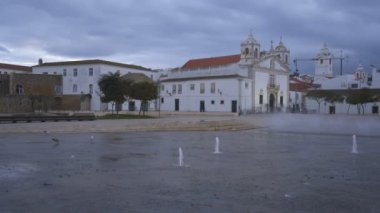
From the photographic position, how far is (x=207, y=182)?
9469mm

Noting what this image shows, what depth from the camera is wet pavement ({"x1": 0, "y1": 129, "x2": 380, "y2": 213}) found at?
7375mm

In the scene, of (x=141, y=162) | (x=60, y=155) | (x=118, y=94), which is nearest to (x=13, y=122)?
(x=118, y=94)

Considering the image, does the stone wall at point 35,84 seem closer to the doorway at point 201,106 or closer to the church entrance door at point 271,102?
the doorway at point 201,106

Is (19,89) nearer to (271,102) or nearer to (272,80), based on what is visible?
(272,80)

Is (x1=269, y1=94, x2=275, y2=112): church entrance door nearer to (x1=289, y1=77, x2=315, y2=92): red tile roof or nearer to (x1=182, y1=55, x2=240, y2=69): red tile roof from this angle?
(x1=182, y1=55, x2=240, y2=69): red tile roof

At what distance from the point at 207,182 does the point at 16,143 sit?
1117 cm

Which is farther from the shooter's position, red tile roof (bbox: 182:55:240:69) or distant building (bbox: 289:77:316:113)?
distant building (bbox: 289:77:316:113)

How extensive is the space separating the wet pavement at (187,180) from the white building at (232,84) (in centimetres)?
4780

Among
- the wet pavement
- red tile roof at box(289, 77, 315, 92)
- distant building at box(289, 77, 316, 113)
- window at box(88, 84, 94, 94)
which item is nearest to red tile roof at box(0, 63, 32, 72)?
window at box(88, 84, 94, 94)

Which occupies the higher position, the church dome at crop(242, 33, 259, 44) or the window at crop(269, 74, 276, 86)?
the church dome at crop(242, 33, 259, 44)

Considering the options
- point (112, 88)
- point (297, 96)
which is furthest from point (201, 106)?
point (112, 88)

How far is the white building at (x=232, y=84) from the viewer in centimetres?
6375

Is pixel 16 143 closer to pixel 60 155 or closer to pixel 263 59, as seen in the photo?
pixel 60 155

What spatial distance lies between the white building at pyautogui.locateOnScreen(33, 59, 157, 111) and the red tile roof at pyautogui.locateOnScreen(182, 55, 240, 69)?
1180 cm
